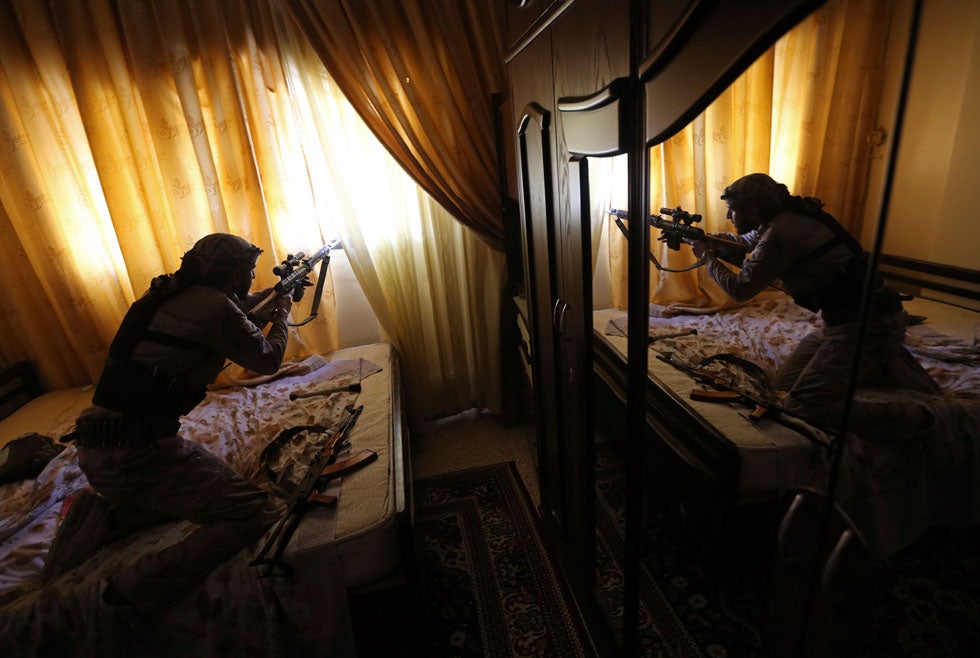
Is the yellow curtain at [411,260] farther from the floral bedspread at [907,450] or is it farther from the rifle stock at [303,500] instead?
the floral bedspread at [907,450]

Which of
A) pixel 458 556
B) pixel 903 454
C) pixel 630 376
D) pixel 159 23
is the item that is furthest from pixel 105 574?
pixel 159 23

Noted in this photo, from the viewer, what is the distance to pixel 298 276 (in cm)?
220

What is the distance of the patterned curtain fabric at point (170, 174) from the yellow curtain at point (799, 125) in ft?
6.49

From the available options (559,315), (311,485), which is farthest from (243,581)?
(559,315)

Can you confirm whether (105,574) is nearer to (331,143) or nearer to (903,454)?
(903,454)

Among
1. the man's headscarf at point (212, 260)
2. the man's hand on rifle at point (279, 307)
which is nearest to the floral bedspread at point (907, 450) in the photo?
the man's headscarf at point (212, 260)

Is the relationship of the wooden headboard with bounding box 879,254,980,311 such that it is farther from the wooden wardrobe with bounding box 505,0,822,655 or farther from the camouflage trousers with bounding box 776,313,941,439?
the wooden wardrobe with bounding box 505,0,822,655

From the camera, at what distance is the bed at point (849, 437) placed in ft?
1.69

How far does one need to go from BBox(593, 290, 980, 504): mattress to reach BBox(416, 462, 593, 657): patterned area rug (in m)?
0.97

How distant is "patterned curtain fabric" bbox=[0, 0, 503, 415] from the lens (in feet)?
7.36

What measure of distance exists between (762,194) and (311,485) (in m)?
1.47

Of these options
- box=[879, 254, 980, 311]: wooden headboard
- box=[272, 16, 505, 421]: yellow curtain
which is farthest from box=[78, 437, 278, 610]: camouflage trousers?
box=[879, 254, 980, 311]: wooden headboard

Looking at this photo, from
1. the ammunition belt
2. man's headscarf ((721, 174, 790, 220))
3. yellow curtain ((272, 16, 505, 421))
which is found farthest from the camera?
yellow curtain ((272, 16, 505, 421))

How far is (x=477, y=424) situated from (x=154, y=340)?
189 centimetres
